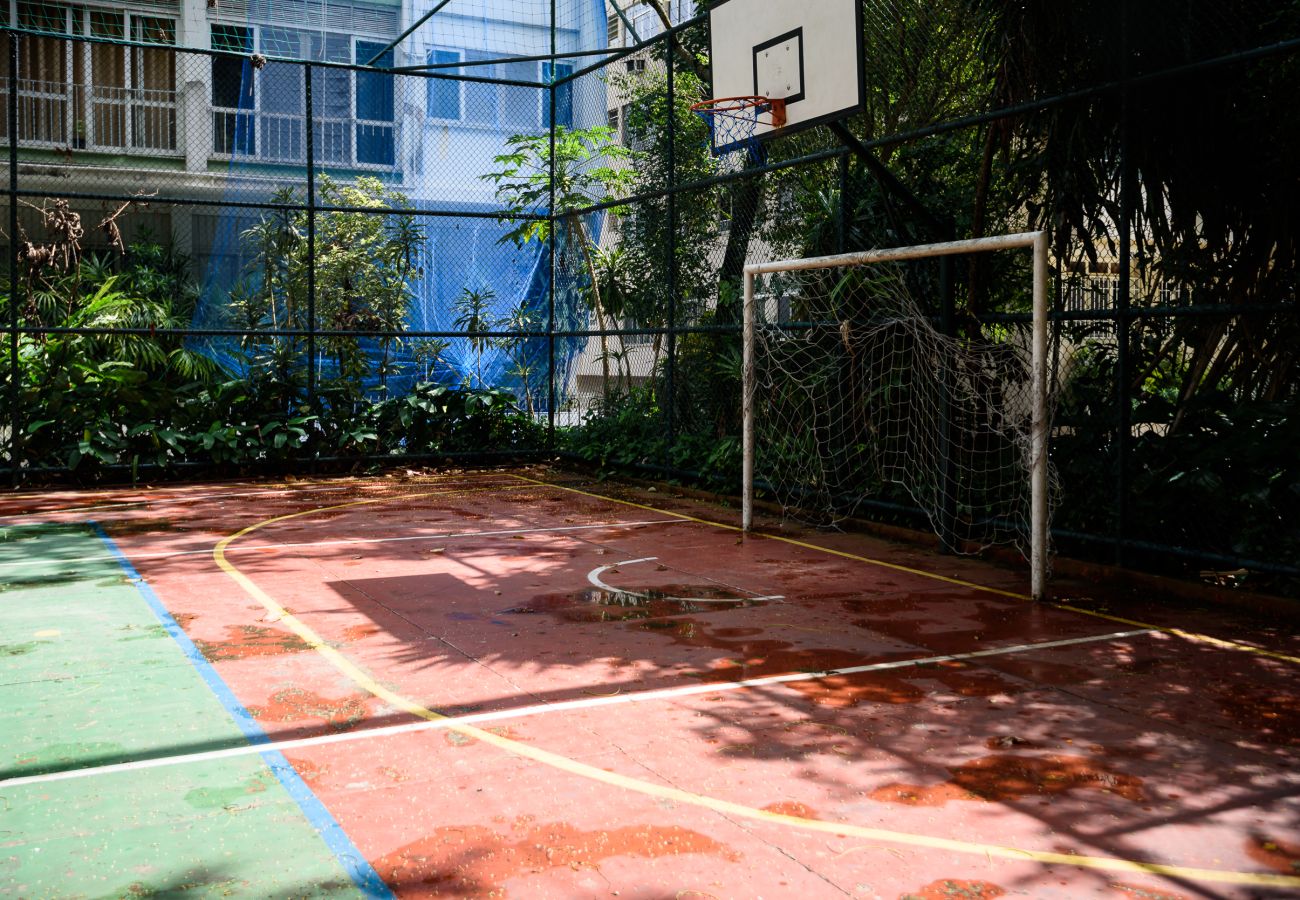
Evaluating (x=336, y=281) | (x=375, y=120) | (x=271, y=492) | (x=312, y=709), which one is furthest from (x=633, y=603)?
(x=375, y=120)

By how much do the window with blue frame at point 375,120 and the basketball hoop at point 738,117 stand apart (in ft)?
25.8

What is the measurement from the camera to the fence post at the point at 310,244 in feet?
38.3

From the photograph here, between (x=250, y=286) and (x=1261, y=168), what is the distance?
30.9 feet

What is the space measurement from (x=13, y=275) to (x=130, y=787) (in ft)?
27.8

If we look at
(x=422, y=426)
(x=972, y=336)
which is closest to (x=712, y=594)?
(x=972, y=336)

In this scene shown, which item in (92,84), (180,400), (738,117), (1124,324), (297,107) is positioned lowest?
(180,400)

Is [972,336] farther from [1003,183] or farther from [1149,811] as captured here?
[1149,811]

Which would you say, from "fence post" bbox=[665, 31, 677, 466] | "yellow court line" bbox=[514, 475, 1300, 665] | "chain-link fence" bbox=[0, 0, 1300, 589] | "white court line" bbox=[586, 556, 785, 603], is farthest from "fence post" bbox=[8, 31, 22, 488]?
"white court line" bbox=[586, 556, 785, 603]

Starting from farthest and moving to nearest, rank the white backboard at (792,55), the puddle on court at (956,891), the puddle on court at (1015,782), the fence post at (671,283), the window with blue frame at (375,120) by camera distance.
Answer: the window with blue frame at (375,120) → the fence post at (671,283) → the white backboard at (792,55) → the puddle on court at (1015,782) → the puddle on court at (956,891)

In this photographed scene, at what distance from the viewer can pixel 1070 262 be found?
7578 mm

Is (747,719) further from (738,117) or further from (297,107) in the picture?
(297,107)

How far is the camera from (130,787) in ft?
12.0

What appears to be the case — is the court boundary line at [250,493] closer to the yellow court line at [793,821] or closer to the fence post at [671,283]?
the fence post at [671,283]

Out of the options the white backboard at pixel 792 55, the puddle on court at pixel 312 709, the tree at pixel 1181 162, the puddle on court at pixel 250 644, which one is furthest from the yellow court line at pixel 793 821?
the white backboard at pixel 792 55
